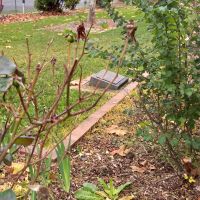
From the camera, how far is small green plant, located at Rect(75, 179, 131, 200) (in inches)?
119

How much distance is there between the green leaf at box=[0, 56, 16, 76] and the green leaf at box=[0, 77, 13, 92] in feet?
0.05

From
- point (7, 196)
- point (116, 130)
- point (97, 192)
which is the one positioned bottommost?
point (116, 130)

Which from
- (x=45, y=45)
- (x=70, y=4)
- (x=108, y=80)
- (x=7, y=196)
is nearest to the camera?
(x=7, y=196)

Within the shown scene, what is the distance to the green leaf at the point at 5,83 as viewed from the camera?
1328mm

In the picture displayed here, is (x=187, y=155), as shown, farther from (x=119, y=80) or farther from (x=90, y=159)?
(x=119, y=80)

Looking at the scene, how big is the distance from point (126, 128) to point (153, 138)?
3.93ft

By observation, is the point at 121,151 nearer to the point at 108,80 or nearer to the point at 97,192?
the point at 97,192

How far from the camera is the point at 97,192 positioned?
121 inches

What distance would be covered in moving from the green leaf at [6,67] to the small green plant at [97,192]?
5.82ft

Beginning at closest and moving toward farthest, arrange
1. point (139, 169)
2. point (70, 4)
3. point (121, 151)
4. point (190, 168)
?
point (190, 168)
point (139, 169)
point (121, 151)
point (70, 4)

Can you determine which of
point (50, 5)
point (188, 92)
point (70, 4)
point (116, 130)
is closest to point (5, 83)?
point (188, 92)

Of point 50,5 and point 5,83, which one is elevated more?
point 5,83

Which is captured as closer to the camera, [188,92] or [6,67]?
[6,67]

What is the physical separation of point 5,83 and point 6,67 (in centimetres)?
5
